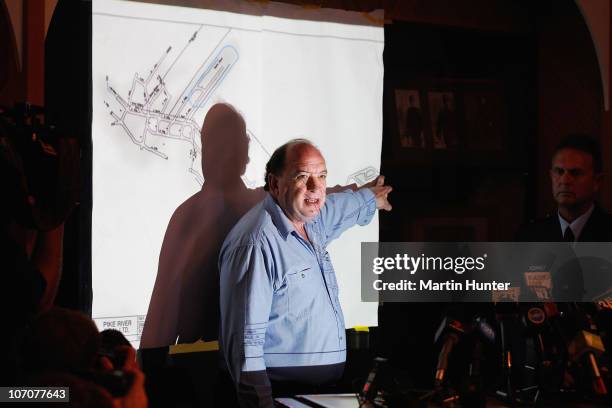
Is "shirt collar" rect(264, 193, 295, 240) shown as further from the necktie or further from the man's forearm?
the necktie

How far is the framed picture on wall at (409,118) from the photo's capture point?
3.54m

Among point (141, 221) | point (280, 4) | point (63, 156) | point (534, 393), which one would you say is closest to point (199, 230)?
point (141, 221)

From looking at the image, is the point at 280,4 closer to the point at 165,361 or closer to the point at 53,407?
the point at 165,361

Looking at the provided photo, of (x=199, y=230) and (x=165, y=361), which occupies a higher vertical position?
(x=199, y=230)

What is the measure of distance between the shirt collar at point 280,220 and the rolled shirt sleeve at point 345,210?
30 cm

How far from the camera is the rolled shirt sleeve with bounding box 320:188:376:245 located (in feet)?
10.4

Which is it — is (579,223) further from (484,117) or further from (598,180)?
(484,117)

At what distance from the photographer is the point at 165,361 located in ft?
9.66

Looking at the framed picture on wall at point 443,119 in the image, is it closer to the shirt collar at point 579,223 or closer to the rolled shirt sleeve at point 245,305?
the shirt collar at point 579,223

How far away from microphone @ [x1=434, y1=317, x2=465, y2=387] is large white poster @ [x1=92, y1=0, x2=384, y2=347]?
0.93 meters

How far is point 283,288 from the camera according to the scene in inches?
112

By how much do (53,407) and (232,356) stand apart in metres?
1.32

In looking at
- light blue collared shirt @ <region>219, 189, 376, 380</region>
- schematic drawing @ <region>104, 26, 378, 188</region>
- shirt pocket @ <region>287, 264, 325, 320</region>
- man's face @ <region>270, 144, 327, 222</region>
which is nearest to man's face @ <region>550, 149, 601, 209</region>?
light blue collared shirt @ <region>219, 189, 376, 380</region>

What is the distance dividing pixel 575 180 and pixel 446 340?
58.3 inches
